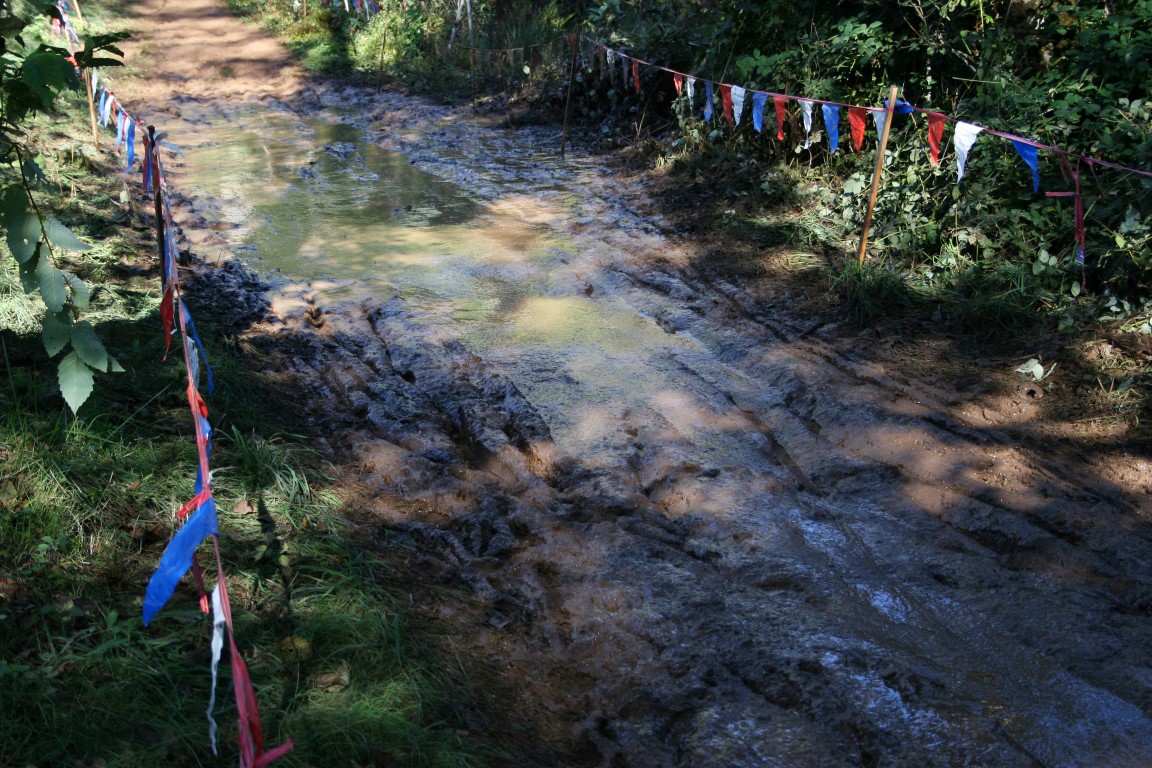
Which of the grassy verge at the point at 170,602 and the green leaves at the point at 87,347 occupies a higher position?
the green leaves at the point at 87,347

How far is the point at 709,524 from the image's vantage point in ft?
13.5

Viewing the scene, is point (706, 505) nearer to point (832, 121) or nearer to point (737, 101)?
point (832, 121)

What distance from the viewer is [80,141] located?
10461 mm

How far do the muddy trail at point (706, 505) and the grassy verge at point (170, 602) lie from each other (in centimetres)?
35

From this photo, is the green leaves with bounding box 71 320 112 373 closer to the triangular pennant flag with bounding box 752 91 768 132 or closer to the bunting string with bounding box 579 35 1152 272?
the bunting string with bounding box 579 35 1152 272

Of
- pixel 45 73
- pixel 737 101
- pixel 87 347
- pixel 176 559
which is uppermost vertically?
pixel 45 73

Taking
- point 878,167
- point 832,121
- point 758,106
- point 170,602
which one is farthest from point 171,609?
point 758,106

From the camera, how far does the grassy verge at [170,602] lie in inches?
99.7

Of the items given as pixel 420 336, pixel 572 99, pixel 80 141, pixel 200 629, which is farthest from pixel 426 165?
pixel 200 629

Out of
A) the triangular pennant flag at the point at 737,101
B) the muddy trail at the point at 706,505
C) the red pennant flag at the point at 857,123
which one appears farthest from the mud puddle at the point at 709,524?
the triangular pennant flag at the point at 737,101

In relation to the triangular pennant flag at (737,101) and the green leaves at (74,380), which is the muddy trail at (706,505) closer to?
the triangular pennant flag at (737,101)

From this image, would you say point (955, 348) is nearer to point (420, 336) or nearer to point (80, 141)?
point (420, 336)

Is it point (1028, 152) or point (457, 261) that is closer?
point (1028, 152)

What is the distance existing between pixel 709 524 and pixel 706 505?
0.16 m
